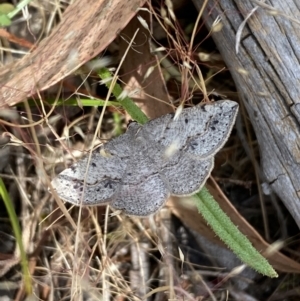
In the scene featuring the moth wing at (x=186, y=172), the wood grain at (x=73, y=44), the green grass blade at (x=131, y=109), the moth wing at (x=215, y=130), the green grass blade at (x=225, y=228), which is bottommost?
the green grass blade at (x=225, y=228)

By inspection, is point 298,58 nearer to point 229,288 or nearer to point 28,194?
point 229,288

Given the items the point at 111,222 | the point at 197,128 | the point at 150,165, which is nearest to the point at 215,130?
the point at 197,128

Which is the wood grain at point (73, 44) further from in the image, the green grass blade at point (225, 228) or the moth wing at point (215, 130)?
the green grass blade at point (225, 228)

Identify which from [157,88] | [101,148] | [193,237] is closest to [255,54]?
[157,88]

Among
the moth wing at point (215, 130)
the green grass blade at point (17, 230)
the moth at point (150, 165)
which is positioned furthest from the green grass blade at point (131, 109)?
the green grass blade at point (17, 230)

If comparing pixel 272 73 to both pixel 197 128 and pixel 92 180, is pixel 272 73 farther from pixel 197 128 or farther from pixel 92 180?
pixel 92 180

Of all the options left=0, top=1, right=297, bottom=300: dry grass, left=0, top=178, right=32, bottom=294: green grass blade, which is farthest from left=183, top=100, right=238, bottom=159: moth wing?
left=0, top=178, right=32, bottom=294: green grass blade

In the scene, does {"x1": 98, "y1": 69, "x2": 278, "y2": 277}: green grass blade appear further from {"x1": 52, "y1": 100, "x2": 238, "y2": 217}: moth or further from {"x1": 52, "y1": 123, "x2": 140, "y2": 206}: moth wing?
{"x1": 52, "y1": 123, "x2": 140, "y2": 206}: moth wing
